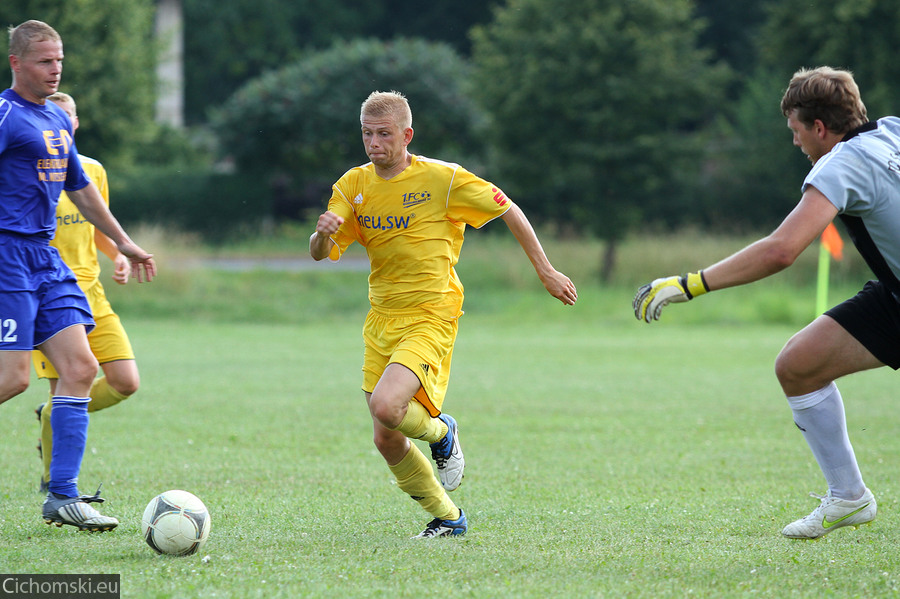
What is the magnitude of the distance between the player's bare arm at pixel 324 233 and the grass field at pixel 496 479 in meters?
1.54

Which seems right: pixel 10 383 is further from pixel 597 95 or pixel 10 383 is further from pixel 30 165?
pixel 597 95

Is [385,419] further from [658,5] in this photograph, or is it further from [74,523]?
[658,5]

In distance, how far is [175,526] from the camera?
4727mm

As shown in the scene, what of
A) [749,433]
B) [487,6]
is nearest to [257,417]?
[749,433]

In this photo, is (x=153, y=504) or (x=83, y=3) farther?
(x=83, y=3)

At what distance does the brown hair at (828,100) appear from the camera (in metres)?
4.75

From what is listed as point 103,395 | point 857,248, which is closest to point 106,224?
point 103,395

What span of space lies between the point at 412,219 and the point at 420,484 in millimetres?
1469

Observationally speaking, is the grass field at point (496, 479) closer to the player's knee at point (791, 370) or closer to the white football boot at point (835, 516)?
the white football boot at point (835, 516)

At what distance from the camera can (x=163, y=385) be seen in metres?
12.7

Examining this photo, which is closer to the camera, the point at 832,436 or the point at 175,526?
the point at 175,526

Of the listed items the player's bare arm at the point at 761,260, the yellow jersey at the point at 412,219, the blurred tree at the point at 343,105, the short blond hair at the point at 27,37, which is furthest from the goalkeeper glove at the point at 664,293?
the blurred tree at the point at 343,105

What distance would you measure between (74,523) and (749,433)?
21.6 feet

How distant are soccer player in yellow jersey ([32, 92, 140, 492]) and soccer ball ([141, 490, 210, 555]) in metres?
2.02
